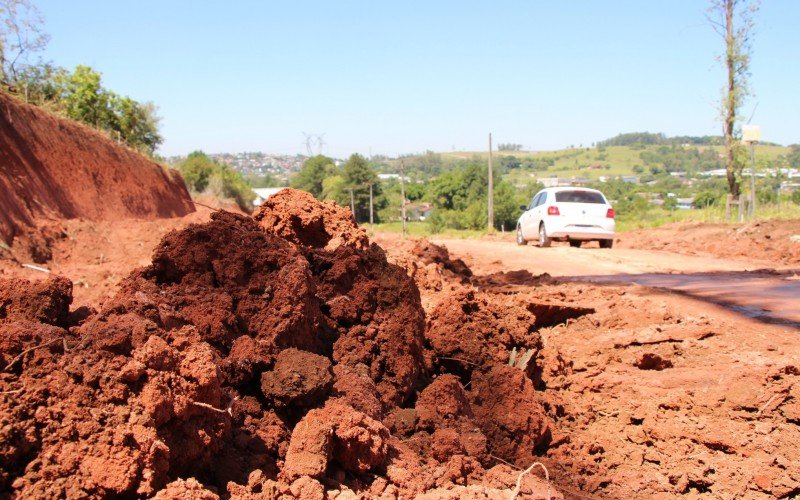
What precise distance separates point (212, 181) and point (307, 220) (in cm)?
5036

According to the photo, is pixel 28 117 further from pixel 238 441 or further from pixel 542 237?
pixel 238 441

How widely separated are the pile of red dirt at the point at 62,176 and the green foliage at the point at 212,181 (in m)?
24.0

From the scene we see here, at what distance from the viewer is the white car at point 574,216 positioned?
20062mm

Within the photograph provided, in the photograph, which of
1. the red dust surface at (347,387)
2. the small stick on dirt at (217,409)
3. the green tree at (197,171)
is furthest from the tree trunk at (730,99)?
the green tree at (197,171)

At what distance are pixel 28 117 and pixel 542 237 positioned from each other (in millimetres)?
13909

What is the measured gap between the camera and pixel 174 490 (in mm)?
3086

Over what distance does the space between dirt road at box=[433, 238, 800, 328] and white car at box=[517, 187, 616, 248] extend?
6.48 feet

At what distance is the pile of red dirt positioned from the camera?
1703cm

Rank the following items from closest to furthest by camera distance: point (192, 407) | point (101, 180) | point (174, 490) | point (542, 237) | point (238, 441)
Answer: point (174, 490) → point (192, 407) → point (238, 441) → point (542, 237) → point (101, 180)

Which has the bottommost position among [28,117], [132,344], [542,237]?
[542,237]

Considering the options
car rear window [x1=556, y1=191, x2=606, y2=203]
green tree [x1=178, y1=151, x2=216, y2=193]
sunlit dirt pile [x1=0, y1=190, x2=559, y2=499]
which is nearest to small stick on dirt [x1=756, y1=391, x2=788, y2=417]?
sunlit dirt pile [x1=0, y1=190, x2=559, y2=499]

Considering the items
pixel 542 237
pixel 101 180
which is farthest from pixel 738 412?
pixel 101 180

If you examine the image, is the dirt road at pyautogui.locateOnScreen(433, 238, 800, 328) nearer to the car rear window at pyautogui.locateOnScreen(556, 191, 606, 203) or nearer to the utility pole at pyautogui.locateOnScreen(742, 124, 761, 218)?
the car rear window at pyautogui.locateOnScreen(556, 191, 606, 203)

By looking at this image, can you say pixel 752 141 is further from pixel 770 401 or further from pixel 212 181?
pixel 212 181
